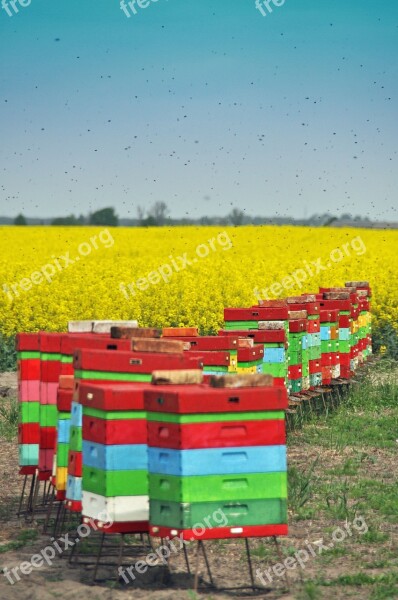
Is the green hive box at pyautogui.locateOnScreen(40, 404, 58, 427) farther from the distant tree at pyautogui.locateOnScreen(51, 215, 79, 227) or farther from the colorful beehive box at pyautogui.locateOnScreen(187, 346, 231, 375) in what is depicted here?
the distant tree at pyautogui.locateOnScreen(51, 215, 79, 227)

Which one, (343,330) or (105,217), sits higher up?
(343,330)

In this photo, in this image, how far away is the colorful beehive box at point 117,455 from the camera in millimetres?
7145

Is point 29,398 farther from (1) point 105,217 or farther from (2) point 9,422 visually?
(1) point 105,217

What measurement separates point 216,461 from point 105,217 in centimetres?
6088

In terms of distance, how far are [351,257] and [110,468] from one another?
24101 millimetres

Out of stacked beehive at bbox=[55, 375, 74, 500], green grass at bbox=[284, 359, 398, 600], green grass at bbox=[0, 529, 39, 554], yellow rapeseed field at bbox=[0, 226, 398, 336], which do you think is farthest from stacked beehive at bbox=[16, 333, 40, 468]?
yellow rapeseed field at bbox=[0, 226, 398, 336]

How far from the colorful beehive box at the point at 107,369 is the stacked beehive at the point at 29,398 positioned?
150 centimetres

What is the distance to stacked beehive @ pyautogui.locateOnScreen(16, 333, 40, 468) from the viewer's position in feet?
30.2

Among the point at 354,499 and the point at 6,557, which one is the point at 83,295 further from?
the point at 6,557

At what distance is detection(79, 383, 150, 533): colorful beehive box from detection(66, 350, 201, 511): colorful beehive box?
291mm

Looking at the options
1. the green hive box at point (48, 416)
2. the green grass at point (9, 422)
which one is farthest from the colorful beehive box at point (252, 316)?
the green hive box at point (48, 416)

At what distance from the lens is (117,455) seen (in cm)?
720

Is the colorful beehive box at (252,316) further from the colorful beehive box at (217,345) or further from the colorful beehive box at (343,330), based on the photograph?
the colorful beehive box at (343,330)

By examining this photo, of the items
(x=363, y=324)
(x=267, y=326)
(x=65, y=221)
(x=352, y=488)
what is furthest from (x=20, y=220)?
(x=352, y=488)
